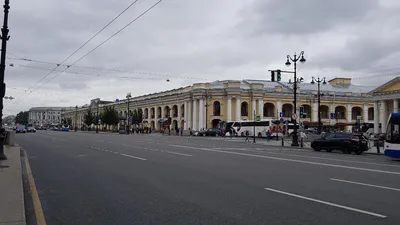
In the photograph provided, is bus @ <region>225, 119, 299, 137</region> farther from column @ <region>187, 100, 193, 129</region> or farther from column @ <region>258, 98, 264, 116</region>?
column @ <region>187, 100, 193, 129</region>

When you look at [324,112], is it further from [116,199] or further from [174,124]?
[116,199]

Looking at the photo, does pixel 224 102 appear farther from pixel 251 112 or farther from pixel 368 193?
pixel 368 193

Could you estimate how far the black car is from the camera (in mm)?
27009

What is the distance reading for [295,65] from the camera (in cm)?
3628

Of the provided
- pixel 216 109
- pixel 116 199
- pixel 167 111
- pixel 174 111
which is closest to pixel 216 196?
pixel 116 199

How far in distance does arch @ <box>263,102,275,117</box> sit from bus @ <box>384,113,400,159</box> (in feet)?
206

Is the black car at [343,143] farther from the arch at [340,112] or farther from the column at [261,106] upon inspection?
the arch at [340,112]

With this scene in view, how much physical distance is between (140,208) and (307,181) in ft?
18.6

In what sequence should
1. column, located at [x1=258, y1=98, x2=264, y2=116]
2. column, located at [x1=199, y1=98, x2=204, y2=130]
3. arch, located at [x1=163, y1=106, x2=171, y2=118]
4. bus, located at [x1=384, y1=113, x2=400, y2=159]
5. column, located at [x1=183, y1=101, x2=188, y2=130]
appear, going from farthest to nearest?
arch, located at [x1=163, y1=106, x2=171, y2=118] < column, located at [x1=183, y1=101, x2=188, y2=130] < column, located at [x1=199, y1=98, x2=204, y2=130] < column, located at [x1=258, y1=98, x2=264, y2=116] < bus, located at [x1=384, y1=113, x2=400, y2=159]

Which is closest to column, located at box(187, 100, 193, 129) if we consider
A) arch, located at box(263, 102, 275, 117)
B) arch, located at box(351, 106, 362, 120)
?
arch, located at box(263, 102, 275, 117)

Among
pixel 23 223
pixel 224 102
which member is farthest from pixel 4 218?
pixel 224 102

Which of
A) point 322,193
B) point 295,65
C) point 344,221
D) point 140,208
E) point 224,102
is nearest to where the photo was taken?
point 344,221

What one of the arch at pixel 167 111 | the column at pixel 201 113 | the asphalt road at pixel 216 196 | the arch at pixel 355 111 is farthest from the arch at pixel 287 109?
the asphalt road at pixel 216 196

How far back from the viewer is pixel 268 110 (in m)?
86.4
